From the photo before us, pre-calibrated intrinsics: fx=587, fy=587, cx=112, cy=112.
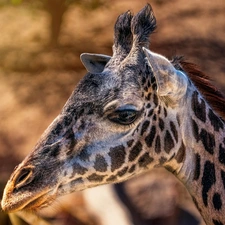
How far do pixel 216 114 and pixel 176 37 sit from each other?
6107mm

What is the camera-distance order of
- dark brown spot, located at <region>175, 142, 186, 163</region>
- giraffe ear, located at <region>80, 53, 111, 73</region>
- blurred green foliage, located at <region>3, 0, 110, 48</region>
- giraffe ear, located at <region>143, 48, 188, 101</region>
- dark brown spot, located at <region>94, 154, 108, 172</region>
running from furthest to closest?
blurred green foliage, located at <region>3, 0, 110, 48</region> < giraffe ear, located at <region>80, 53, 111, 73</region> < dark brown spot, located at <region>175, 142, 186, 163</region> < dark brown spot, located at <region>94, 154, 108, 172</region> < giraffe ear, located at <region>143, 48, 188, 101</region>

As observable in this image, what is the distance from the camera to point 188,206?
6.28 metres

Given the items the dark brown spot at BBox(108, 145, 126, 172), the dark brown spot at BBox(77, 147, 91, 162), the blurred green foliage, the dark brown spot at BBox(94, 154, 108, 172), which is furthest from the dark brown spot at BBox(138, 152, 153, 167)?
the blurred green foliage

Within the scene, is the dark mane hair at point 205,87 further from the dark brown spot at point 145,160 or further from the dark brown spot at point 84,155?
the dark brown spot at point 84,155

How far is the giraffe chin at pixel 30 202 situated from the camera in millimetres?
3318

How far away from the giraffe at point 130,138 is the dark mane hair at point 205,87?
0.08 metres

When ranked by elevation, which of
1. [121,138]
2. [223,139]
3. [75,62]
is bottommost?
[75,62]

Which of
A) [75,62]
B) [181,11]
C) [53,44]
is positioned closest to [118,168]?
[75,62]

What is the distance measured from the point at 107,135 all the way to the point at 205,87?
77 centimetres

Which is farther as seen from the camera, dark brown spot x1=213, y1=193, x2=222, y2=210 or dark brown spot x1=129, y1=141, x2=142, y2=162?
dark brown spot x1=213, y1=193, x2=222, y2=210

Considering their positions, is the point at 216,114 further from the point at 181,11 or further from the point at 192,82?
the point at 181,11

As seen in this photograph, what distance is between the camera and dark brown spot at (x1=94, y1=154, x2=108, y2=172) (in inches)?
134

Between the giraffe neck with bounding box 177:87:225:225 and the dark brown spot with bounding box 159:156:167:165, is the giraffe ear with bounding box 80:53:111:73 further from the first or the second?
the dark brown spot with bounding box 159:156:167:165

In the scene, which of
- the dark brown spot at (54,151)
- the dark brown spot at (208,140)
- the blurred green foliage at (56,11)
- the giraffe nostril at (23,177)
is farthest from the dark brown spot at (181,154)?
the blurred green foliage at (56,11)
